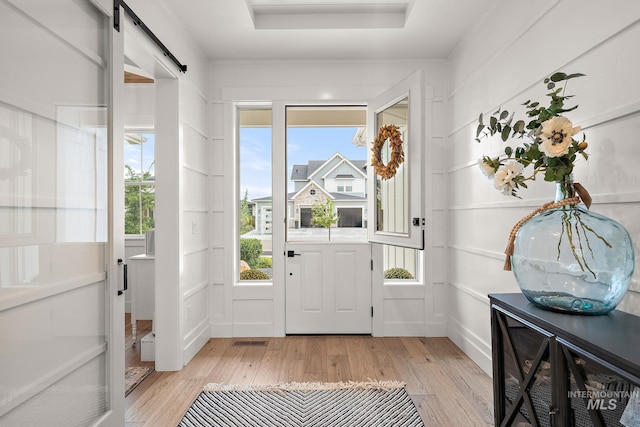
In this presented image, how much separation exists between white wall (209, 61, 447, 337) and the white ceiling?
0.17 meters

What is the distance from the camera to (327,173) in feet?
11.8

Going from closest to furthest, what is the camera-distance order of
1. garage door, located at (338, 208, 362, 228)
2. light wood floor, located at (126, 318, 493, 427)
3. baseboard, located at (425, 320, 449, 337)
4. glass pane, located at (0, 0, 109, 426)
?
1. glass pane, located at (0, 0, 109, 426)
2. light wood floor, located at (126, 318, 493, 427)
3. baseboard, located at (425, 320, 449, 337)
4. garage door, located at (338, 208, 362, 228)

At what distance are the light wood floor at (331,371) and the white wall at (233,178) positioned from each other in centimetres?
17

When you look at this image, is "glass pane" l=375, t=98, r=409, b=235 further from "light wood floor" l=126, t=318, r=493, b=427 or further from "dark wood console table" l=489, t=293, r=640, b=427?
"dark wood console table" l=489, t=293, r=640, b=427

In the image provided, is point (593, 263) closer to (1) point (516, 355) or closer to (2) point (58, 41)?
(1) point (516, 355)

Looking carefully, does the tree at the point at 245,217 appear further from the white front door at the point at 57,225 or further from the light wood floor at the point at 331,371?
the white front door at the point at 57,225

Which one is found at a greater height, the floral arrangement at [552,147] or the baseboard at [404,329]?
the floral arrangement at [552,147]

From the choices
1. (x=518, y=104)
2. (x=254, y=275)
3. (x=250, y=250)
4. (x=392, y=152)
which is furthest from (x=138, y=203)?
(x=518, y=104)

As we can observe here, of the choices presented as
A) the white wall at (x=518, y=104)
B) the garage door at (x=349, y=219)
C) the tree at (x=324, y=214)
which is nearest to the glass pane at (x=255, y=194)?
the tree at (x=324, y=214)

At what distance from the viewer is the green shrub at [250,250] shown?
3568mm

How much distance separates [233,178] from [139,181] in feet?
5.35

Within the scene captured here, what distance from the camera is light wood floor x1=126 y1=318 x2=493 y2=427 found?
2143 mm

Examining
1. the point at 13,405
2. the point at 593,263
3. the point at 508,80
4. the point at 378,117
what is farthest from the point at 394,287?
the point at 13,405

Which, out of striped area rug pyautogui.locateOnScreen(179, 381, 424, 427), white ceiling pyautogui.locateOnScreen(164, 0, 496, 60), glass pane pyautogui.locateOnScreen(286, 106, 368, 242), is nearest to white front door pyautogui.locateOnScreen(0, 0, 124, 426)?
striped area rug pyautogui.locateOnScreen(179, 381, 424, 427)
